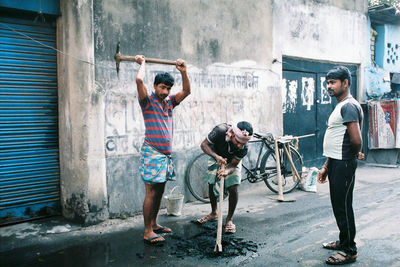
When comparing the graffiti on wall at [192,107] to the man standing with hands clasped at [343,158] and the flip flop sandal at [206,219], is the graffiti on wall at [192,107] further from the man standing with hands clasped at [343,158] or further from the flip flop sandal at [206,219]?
the man standing with hands clasped at [343,158]

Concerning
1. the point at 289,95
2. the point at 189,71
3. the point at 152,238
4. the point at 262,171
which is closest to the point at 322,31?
the point at 289,95

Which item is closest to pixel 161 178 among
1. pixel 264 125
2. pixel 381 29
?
pixel 264 125

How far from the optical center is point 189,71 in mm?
6316

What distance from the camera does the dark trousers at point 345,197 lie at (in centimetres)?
378

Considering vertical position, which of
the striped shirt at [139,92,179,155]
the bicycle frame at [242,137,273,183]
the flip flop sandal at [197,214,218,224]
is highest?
the striped shirt at [139,92,179,155]

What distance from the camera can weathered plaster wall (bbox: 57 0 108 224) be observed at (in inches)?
193

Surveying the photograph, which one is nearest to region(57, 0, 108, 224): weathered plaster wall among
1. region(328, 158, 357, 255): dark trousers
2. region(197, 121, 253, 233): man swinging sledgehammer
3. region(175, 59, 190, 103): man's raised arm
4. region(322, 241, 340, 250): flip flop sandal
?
region(175, 59, 190, 103): man's raised arm

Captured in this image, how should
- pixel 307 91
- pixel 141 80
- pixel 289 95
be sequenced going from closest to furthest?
pixel 141 80
pixel 289 95
pixel 307 91

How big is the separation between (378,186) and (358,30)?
15.9ft

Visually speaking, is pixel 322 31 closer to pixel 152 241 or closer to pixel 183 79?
pixel 183 79

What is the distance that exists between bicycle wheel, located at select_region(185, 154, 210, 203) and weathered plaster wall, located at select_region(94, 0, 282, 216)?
0.41ft

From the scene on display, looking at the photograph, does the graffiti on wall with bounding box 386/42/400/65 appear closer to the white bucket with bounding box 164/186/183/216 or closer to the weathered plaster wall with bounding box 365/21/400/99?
the weathered plaster wall with bounding box 365/21/400/99

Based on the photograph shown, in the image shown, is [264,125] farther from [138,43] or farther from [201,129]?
[138,43]

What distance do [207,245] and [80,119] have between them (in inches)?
95.5
